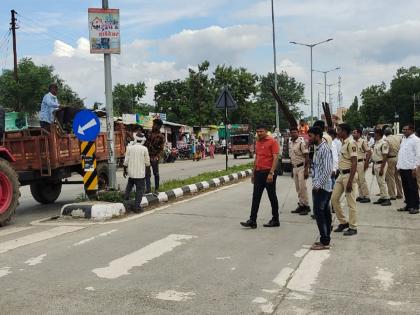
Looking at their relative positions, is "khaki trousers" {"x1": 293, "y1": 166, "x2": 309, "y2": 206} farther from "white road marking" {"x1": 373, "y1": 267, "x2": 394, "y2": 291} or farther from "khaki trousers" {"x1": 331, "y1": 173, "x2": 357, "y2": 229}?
"white road marking" {"x1": 373, "y1": 267, "x2": 394, "y2": 291}

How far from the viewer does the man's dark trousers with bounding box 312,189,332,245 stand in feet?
24.2

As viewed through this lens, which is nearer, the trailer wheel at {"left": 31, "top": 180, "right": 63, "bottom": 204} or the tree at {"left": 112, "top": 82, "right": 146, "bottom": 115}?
the trailer wheel at {"left": 31, "top": 180, "right": 63, "bottom": 204}

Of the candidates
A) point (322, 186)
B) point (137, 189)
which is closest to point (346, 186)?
point (322, 186)

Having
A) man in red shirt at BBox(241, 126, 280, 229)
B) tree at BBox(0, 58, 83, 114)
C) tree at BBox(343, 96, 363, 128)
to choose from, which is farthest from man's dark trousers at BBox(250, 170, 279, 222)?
tree at BBox(343, 96, 363, 128)

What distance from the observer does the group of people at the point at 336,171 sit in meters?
7.59

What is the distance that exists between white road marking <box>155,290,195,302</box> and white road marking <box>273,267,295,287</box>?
1.00 meters

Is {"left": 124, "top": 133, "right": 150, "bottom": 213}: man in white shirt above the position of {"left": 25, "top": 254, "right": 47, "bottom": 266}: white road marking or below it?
above

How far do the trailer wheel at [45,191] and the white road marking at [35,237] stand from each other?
3571 millimetres

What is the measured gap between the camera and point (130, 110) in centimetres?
7294

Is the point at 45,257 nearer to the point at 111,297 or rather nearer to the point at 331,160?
the point at 111,297

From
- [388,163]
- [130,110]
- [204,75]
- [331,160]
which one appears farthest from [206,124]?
[331,160]

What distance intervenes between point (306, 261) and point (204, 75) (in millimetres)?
54671

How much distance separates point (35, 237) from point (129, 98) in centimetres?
6906

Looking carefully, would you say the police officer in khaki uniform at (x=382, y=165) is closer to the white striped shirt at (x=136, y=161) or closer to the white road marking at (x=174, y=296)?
the white striped shirt at (x=136, y=161)
